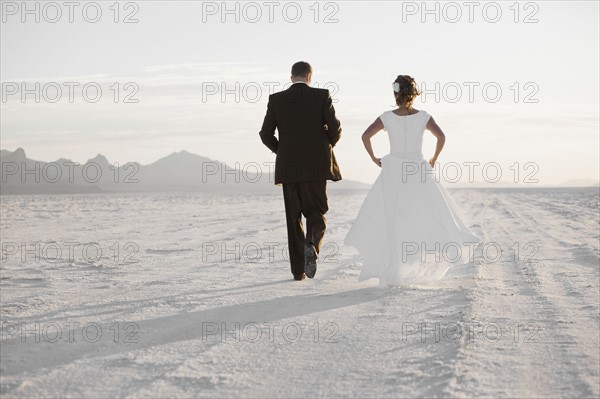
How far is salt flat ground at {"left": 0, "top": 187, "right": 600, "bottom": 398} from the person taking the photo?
354cm

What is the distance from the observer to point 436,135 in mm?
7059

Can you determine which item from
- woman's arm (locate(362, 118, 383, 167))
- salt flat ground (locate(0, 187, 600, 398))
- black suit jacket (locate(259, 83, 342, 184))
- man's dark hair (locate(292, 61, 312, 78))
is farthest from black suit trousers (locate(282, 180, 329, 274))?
man's dark hair (locate(292, 61, 312, 78))

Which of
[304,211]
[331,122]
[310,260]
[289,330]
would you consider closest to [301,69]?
[331,122]

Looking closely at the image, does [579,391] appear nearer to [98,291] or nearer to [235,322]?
[235,322]

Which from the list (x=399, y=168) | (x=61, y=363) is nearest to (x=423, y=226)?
(x=399, y=168)

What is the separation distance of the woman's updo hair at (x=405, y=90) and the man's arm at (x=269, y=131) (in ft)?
4.48

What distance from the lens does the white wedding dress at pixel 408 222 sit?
6879 millimetres

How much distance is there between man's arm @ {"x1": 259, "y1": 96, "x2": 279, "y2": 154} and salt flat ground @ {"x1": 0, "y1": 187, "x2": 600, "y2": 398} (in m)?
1.37

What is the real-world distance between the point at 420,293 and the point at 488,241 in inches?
225

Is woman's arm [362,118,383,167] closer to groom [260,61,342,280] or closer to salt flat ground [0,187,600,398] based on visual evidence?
groom [260,61,342,280]

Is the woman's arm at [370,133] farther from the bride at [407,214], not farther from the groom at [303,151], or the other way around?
the groom at [303,151]

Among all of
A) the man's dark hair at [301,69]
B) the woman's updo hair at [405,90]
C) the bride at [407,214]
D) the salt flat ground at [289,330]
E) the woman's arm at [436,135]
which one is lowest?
the salt flat ground at [289,330]

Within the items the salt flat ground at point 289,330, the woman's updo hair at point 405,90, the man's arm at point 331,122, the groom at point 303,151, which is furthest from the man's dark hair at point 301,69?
the salt flat ground at point 289,330

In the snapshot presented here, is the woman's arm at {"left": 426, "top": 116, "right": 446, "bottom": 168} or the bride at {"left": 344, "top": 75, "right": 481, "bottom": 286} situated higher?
the woman's arm at {"left": 426, "top": 116, "right": 446, "bottom": 168}
